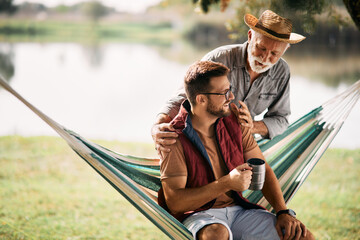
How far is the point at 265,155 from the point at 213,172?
805mm

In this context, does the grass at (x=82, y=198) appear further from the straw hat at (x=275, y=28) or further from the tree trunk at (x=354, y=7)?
the straw hat at (x=275, y=28)

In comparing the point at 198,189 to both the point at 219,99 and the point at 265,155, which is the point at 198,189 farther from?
the point at 265,155

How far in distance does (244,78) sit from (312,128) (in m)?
0.71

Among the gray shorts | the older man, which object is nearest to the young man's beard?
the older man

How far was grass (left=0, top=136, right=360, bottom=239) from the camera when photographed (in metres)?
3.68

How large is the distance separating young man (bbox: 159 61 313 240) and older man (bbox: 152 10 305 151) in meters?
0.09

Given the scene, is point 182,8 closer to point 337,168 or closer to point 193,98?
point 337,168

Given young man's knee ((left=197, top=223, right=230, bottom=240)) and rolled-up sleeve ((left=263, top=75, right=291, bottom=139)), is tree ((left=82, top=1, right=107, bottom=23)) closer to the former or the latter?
rolled-up sleeve ((left=263, top=75, right=291, bottom=139))

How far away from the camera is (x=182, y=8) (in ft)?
42.7

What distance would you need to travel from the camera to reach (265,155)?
271 centimetres

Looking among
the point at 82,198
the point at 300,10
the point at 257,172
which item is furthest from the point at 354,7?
the point at 82,198

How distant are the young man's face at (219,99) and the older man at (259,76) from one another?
104mm

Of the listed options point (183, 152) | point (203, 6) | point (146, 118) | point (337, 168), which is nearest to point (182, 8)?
point (146, 118)

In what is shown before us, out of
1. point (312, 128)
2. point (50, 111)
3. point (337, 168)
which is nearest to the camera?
point (312, 128)
